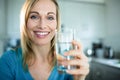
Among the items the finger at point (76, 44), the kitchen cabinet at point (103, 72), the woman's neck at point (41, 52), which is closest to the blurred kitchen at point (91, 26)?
the kitchen cabinet at point (103, 72)

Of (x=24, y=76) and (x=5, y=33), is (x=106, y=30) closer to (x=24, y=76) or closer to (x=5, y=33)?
(x=5, y=33)

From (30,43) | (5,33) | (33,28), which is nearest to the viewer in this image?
(33,28)

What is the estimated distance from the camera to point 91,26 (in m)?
3.80

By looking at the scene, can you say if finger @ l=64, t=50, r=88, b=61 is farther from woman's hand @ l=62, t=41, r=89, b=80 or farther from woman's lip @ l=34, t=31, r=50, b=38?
woman's lip @ l=34, t=31, r=50, b=38

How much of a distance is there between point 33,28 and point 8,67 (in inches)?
10.7

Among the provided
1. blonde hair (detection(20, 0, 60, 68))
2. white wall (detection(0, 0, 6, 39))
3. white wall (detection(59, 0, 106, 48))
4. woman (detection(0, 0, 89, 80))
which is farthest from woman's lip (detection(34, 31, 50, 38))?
white wall (detection(59, 0, 106, 48))

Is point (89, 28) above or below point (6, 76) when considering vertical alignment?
above

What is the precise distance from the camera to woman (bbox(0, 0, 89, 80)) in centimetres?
101

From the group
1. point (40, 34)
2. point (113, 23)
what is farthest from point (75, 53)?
point (113, 23)

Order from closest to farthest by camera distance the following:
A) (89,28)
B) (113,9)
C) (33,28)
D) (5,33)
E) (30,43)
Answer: (33,28)
(30,43)
(5,33)
(113,9)
(89,28)

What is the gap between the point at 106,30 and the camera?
12.6 ft

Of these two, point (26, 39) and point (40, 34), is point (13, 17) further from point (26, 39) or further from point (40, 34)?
point (40, 34)

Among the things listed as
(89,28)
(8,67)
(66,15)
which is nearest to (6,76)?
(8,67)

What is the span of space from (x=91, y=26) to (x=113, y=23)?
1.54 ft
